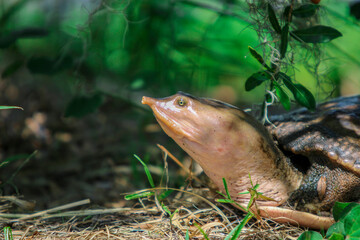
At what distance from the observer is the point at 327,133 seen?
1.57m

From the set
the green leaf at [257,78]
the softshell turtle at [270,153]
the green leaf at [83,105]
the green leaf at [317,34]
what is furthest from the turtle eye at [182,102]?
the green leaf at [83,105]

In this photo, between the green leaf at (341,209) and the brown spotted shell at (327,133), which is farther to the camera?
the brown spotted shell at (327,133)

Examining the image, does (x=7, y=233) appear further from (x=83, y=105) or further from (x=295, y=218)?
(x=83, y=105)

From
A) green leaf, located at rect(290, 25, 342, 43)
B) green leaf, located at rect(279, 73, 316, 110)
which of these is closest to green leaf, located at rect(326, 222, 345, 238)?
green leaf, located at rect(279, 73, 316, 110)

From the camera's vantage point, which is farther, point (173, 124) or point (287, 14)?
point (287, 14)

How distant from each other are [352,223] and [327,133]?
0.51 m

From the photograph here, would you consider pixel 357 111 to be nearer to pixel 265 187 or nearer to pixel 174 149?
pixel 265 187

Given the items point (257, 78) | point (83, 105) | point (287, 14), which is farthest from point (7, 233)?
point (287, 14)

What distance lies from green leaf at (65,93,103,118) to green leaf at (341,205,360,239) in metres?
1.93

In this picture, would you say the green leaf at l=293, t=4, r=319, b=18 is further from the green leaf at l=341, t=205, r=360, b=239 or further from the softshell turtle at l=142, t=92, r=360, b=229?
the green leaf at l=341, t=205, r=360, b=239

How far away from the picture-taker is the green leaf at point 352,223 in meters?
1.15

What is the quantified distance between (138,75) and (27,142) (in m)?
1.19

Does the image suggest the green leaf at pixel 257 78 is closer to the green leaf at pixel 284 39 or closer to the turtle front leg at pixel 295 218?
the green leaf at pixel 284 39

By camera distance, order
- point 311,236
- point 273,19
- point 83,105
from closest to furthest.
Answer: point 311,236 < point 273,19 < point 83,105
